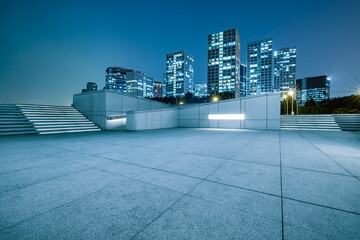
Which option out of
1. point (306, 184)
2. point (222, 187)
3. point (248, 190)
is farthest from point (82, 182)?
point (306, 184)

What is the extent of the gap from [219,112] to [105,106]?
12.4m

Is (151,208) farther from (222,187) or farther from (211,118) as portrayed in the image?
(211,118)

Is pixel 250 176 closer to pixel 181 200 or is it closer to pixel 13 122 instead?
pixel 181 200

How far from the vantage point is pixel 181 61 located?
635 feet

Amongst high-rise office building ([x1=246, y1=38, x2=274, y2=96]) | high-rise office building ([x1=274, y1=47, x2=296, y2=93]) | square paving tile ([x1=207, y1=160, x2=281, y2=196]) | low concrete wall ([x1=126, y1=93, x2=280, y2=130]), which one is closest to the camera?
square paving tile ([x1=207, y1=160, x2=281, y2=196])

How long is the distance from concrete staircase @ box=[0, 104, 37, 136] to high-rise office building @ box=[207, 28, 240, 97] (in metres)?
147

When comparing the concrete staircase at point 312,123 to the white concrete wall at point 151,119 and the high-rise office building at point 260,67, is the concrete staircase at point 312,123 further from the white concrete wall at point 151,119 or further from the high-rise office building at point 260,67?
the high-rise office building at point 260,67

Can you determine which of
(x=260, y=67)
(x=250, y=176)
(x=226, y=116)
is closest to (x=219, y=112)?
(x=226, y=116)

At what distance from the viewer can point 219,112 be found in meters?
18.2

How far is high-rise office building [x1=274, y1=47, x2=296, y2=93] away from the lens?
19212 cm

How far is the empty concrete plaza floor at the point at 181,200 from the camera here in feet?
6.70

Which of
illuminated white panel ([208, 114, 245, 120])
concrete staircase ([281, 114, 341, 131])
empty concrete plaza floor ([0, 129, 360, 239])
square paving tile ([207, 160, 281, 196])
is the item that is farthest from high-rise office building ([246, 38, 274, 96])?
empty concrete plaza floor ([0, 129, 360, 239])

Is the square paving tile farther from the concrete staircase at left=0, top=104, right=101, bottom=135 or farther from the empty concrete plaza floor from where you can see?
the concrete staircase at left=0, top=104, right=101, bottom=135

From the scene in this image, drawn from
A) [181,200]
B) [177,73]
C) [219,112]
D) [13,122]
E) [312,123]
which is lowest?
[181,200]
